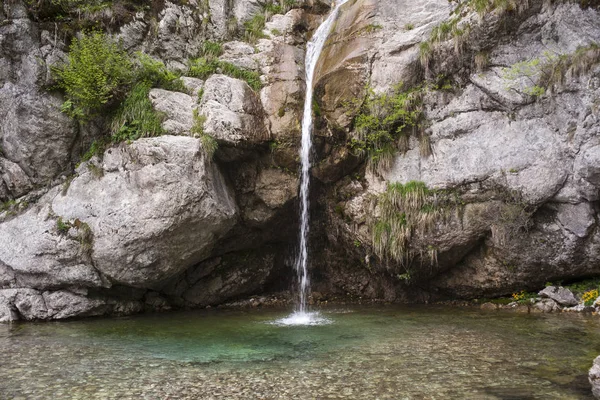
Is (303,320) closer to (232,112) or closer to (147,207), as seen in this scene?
(147,207)

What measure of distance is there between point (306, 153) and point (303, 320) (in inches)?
174

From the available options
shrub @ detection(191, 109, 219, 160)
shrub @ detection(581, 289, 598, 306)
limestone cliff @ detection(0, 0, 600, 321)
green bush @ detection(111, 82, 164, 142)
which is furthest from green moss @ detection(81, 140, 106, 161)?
shrub @ detection(581, 289, 598, 306)

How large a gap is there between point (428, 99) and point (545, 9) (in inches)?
124

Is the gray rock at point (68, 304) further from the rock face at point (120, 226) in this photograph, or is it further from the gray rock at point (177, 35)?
the gray rock at point (177, 35)

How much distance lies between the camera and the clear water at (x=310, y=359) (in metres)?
4.81

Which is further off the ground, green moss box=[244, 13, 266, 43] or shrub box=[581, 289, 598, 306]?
green moss box=[244, 13, 266, 43]

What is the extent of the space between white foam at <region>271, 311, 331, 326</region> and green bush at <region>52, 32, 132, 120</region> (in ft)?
22.7

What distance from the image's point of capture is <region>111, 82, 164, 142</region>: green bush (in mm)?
10625

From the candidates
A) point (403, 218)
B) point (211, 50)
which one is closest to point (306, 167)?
point (403, 218)

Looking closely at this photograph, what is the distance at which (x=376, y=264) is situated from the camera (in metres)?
11.9

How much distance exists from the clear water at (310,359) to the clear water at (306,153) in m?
2.77

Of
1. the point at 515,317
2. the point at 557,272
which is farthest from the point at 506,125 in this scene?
the point at 515,317

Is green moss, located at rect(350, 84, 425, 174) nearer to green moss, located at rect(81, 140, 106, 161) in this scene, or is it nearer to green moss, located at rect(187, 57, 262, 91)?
green moss, located at rect(187, 57, 262, 91)

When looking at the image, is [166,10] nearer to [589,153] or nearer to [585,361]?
[589,153]
